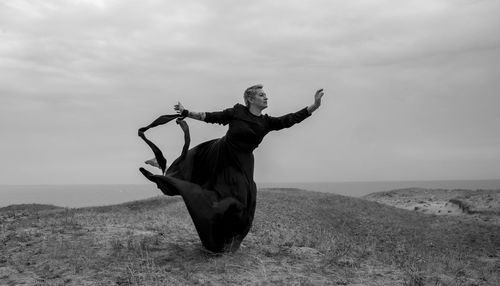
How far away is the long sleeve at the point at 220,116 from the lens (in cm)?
923

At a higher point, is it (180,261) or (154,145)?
(154,145)

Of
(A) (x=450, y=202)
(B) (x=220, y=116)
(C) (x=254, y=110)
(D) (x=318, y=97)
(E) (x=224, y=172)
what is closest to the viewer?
(D) (x=318, y=97)

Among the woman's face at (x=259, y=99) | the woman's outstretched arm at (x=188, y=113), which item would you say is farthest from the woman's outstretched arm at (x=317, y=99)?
the woman's outstretched arm at (x=188, y=113)

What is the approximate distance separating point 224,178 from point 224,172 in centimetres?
11

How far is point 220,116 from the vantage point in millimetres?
9250

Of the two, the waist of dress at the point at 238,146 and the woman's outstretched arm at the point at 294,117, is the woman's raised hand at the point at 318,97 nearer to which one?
the woman's outstretched arm at the point at 294,117

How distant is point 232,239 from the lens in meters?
9.18

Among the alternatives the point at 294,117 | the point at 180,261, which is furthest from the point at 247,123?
the point at 180,261

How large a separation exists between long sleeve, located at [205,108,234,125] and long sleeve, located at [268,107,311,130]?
745mm

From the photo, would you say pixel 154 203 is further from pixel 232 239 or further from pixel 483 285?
pixel 483 285

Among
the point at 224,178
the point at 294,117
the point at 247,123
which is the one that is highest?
the point at 294,117

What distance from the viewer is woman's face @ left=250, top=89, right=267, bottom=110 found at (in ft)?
30.6

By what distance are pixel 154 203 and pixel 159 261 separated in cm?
1361

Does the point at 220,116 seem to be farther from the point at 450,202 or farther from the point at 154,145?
the point at 450,202
